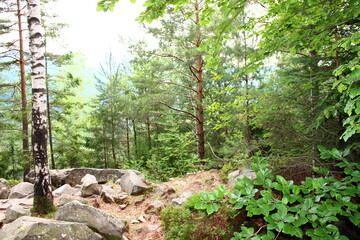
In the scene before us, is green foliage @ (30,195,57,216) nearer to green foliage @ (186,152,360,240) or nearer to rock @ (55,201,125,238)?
rock @ (55,201,125,238)

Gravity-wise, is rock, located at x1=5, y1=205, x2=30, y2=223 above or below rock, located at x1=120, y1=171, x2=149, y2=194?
above

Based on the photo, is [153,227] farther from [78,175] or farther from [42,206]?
[78,175]

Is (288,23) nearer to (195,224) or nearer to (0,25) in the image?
(195,224)

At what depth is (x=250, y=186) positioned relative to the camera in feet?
5.19

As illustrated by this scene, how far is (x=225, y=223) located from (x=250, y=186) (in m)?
2.30

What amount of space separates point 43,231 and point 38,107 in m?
2.71

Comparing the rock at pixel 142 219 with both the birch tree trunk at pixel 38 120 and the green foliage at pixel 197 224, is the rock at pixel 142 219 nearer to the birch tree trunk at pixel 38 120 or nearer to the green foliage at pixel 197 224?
the green foliage at pixel 197 224

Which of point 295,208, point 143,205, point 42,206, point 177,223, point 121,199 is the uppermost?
point 295,208

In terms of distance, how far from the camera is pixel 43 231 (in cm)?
288

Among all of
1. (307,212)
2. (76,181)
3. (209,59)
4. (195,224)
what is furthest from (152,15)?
(76,181)

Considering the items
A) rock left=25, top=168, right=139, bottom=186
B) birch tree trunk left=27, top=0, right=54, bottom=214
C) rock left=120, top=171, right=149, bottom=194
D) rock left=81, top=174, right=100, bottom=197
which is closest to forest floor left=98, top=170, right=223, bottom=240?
rock left=120, top=171, right=149, bottom=194

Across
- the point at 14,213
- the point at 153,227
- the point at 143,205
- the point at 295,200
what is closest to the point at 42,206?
the point at 14,213

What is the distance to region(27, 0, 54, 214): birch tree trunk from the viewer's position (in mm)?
4504

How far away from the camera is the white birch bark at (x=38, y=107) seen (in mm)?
4504
